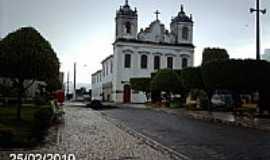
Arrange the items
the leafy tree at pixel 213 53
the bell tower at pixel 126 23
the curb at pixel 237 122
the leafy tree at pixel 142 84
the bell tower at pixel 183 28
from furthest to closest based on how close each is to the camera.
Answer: the bell tower at pixel 183 28
the bell tower at pixel 126 23
the leafy tree at pixel 213 53
the leafy tree at pixel 142 84
the curb at pixel 237 122

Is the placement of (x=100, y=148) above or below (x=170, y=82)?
below

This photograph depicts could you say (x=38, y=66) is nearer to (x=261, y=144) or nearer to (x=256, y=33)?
(x=261, y=144)

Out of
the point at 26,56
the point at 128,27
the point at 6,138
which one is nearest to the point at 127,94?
the point at 128,27

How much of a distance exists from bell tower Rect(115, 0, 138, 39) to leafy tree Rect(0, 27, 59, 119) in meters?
43.9

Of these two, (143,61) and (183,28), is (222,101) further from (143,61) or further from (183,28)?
(183,28)

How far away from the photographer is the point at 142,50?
6306cm

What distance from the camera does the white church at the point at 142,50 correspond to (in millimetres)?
62000

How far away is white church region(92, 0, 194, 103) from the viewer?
2441 inches

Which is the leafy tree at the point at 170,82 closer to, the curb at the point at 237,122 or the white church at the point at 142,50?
the curb at the point at 237,122

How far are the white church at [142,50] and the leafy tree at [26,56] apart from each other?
1693 inches

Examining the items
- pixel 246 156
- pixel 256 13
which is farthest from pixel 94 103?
pixel 246 156

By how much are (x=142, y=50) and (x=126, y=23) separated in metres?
4.48

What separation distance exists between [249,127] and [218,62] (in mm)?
6703

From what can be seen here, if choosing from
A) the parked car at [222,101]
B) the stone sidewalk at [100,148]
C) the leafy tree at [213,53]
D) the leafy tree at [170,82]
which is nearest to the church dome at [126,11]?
the leafy tree at [213,53]
